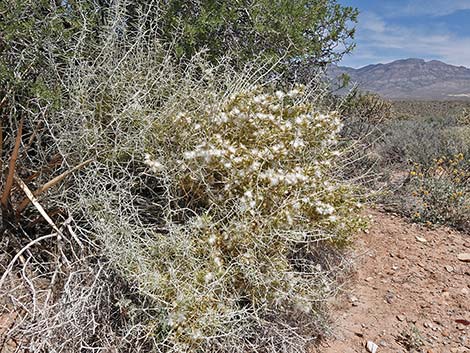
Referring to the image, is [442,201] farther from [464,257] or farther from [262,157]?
[262,157]

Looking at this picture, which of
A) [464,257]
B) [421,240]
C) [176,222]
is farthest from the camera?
[421,240]

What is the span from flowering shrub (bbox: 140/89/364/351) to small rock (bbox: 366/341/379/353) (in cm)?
30

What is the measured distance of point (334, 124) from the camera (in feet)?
7.87

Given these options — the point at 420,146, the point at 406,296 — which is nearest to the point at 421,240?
the point at 406,296

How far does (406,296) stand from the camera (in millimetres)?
2488

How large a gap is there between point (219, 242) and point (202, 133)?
1.90 feet

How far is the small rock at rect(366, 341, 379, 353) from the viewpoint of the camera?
2057mm

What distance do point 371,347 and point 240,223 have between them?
3.15 ft

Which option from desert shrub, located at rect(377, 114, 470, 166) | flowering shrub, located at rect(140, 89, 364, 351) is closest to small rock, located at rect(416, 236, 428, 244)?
flowering shrub, located at rect(140, 89, 364, 351)

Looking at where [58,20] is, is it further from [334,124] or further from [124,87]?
[334,124]

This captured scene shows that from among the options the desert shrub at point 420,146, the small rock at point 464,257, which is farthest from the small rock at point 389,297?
the desert shrub at point 420,146

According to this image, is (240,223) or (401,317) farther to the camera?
(401,317)

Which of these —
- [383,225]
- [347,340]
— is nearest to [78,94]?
[347,340]

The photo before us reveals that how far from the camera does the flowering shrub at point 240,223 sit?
5.74 ft
